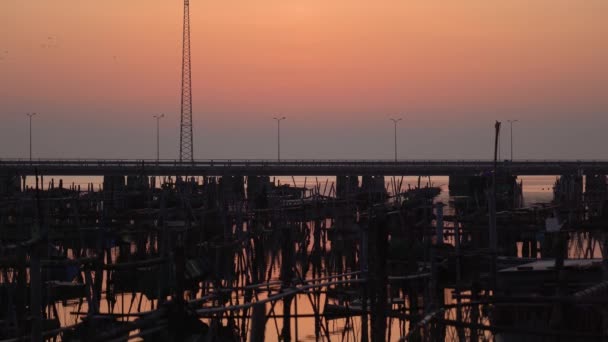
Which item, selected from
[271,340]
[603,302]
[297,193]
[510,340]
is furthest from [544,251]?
[297,193]

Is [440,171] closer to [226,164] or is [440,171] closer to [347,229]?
[226,164]

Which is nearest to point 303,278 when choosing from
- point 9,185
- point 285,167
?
point 9,185

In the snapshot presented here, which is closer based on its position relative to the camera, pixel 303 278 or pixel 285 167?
pixel 303 278

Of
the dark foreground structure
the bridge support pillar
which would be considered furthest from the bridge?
the dark foreground structure

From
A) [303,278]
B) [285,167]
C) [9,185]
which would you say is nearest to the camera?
[303,278]

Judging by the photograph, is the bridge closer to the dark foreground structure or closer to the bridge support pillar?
the bridge support pillar

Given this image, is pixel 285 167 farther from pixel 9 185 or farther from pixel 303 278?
pixel 303 278

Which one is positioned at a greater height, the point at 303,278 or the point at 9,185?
the point at 9,185

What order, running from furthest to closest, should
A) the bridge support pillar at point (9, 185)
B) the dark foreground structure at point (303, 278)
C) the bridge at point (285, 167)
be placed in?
1. the bridge at point (285, 167)
2. the bridge support pillar at point (9, 185)
3. the dark foreground structure at point (303, 278)

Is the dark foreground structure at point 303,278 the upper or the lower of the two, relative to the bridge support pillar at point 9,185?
lower

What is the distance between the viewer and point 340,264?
3859 centimetres

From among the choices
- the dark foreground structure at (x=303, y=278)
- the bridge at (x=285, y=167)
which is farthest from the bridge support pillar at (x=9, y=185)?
the bridge at (x=285, y=167)

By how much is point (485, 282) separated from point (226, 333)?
16.0 ft

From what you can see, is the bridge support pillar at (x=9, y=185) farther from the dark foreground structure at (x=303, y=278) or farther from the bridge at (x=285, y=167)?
the bridge at (x=285, y=167)
